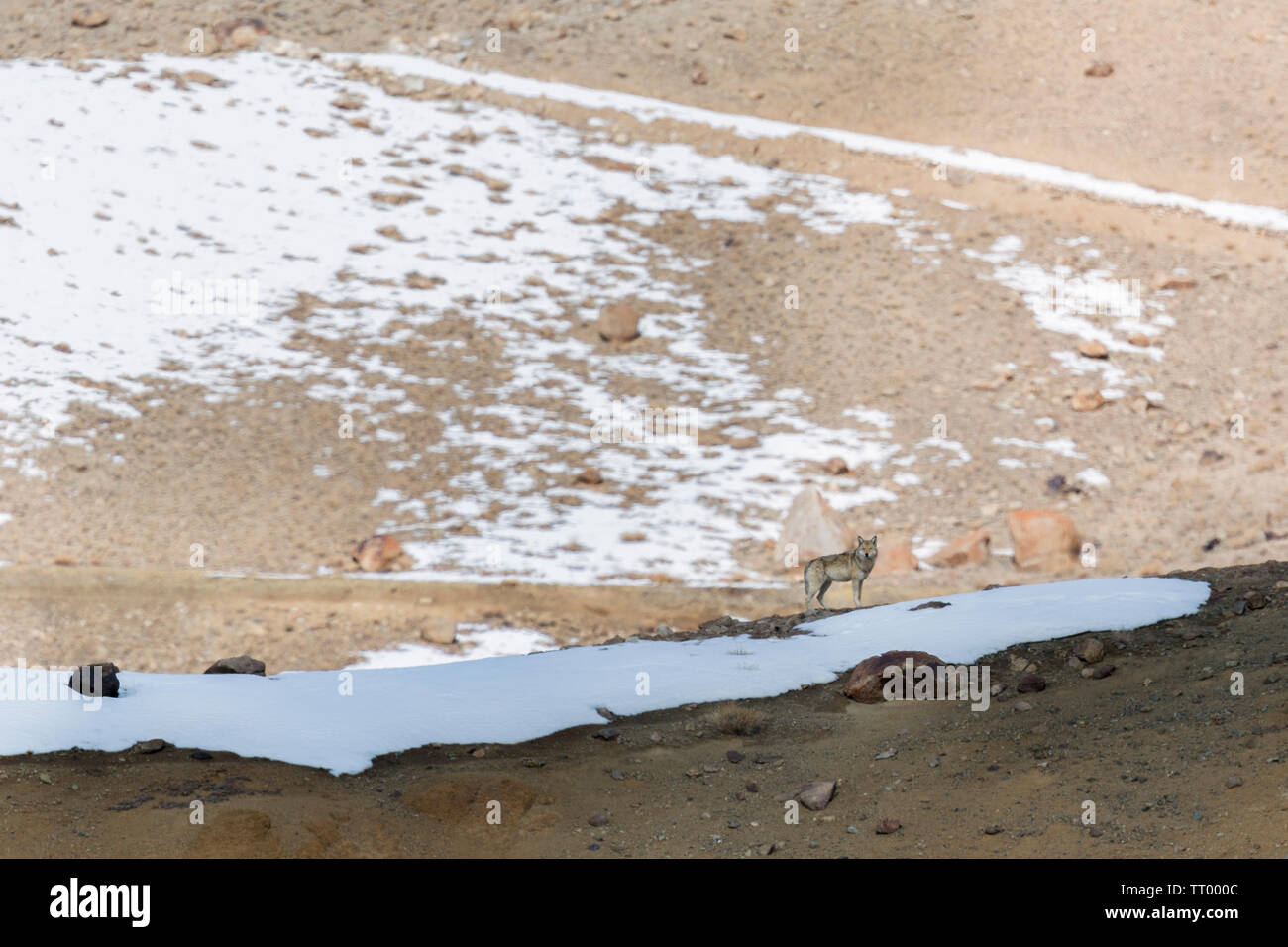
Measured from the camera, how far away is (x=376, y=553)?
21656mm

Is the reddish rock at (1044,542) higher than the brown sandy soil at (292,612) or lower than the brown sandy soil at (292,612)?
higher

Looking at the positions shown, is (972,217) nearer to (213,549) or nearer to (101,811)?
(213,549)

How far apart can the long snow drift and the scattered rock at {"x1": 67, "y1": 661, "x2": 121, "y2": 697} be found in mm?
110

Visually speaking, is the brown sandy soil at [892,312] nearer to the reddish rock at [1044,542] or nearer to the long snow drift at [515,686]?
the reddish rock at [1044,542]

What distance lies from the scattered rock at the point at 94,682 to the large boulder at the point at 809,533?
517 inches

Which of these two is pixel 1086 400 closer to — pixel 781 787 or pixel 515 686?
pixel 515 686

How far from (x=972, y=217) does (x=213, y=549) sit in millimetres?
19916

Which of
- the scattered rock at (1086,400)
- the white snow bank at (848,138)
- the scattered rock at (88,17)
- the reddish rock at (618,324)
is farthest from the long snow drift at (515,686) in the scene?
the scattered rock at (88,17)

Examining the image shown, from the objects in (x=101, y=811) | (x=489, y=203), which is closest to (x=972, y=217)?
(x=489, y=203)

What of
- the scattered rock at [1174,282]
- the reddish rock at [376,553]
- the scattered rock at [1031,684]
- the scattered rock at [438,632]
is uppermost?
the scattered rock at [1174,282]

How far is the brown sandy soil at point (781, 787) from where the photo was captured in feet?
27.0

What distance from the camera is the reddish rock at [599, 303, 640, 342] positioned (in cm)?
2842

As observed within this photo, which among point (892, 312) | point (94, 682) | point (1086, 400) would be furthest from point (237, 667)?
point (892, 312)

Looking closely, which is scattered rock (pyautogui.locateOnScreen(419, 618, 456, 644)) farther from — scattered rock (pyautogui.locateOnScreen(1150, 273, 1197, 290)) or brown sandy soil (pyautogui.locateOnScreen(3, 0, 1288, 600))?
scattered rock (pyautogui.locateOnScreen(1150, 273, 1197, 290))
